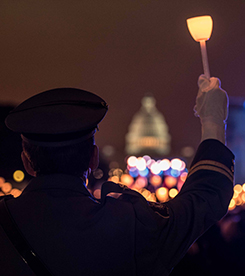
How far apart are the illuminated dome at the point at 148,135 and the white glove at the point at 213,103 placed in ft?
285

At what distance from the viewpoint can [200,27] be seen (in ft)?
8.52

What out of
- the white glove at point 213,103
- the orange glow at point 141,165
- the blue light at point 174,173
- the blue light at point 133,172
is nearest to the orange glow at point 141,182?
the blue light at point 133,172

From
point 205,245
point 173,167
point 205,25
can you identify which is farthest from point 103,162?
point 205,25

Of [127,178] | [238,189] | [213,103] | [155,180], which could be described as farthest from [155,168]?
[213,103]

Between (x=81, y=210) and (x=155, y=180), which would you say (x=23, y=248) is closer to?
(x=81, y=210)

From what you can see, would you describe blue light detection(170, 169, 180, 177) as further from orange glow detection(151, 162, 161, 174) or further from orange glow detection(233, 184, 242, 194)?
orange glow detection(233, 184, 242, 194)

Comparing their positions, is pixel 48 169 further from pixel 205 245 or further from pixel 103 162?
pixel 103 162

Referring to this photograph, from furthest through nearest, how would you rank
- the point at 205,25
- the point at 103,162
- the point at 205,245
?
the point at 103,162
the point at 205,245
the point at 205,25

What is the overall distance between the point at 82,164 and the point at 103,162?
151ft

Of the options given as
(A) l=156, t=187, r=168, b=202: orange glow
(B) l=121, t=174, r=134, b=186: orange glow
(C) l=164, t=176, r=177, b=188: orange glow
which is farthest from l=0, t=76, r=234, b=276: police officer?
(B) l=121, t=174, r=134, b=186: orange glow

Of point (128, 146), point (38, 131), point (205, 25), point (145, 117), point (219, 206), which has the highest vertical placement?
point (205, 25)

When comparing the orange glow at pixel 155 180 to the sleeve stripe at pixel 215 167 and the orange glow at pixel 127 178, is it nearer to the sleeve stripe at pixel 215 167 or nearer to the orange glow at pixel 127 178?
the orange glow at pixel 127 178

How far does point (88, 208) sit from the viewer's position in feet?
5.83

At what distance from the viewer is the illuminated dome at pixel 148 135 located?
9088 cm
